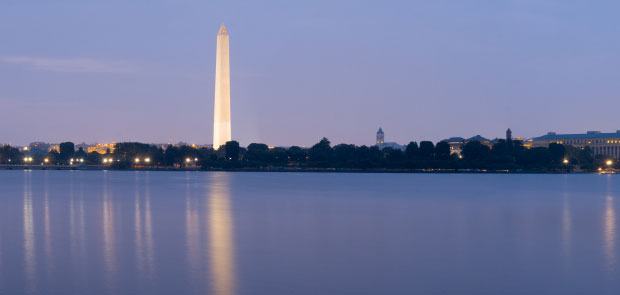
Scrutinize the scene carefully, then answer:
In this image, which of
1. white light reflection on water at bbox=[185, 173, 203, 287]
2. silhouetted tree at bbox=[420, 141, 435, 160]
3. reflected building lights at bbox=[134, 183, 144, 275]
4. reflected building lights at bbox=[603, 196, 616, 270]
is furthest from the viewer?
silhouetted tree at bbox=[420, 141, 435, 160]

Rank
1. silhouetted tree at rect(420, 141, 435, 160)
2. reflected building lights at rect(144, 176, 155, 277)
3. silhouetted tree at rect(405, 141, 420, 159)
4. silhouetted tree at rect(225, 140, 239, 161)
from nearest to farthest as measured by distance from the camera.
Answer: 1. reflected building lights at rect(144, 176, 155, 277)
2. silhouetted tree at rect(225, 140, 239, 161)
3. silhouetted tree at rect(420, 141, 435, 160)
4. silhouetted tree at rect(405, 141, 420, 159)

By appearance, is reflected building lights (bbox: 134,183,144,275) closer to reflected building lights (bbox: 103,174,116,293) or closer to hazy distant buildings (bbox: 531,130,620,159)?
reflected building lights (bbox: 103,174,116,293)

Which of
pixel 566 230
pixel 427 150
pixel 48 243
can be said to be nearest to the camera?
pixel 48 243

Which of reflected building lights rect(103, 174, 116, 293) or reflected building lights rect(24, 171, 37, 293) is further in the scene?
reflected building lights rect(103, 174, 116, 293)

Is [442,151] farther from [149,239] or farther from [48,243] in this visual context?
[48,243]

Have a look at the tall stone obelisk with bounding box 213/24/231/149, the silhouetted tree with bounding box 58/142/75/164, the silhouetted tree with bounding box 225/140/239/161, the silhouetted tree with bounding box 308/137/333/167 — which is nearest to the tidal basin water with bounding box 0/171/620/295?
the tall stone obelisk with bounding box 213/24/231/149

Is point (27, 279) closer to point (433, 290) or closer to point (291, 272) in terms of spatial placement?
point (291, 272)

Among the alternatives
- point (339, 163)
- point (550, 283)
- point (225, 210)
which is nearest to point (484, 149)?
Answer: point (339, 163)

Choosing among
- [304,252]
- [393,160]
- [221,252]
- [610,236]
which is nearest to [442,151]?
[393,160]

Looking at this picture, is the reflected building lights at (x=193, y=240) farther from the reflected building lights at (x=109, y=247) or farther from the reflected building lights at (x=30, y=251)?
the reflected building lights at (x=30, y=251)

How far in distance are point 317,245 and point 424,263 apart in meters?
4.31

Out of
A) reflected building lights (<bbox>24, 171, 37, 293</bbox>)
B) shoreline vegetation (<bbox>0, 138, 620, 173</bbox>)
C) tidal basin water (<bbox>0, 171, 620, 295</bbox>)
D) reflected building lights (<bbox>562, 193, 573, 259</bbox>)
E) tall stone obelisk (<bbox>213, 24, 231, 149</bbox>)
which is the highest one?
tall stone obelisk (<bbox>213, 24, 231, 149</bbox>)

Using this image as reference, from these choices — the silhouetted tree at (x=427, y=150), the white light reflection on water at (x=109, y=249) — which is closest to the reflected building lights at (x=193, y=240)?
the white light reflection on water at (x=109, y=249)

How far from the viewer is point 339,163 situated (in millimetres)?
143375
